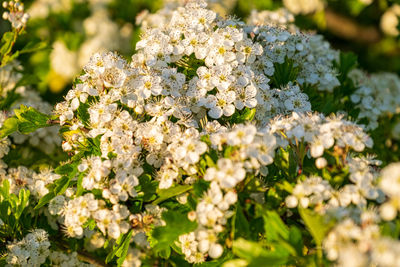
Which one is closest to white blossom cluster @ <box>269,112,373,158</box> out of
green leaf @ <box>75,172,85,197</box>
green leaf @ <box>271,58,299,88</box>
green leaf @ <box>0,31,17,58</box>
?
green leaf @ <box>271,58,299,88</box>

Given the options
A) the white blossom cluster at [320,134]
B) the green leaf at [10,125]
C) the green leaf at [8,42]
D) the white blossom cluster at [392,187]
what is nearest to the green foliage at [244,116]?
the white blossom cluster at [320,134]

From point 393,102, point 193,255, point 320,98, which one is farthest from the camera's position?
point 393,102

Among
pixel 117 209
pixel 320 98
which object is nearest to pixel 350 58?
pixel 320 98

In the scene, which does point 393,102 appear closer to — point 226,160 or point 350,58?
point 350,58

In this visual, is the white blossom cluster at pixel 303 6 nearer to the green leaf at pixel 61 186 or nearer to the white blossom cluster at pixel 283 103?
the white blossom cluster at pixel 283 103

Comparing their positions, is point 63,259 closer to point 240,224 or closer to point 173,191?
point 173,191

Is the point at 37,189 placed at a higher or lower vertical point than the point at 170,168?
lower
